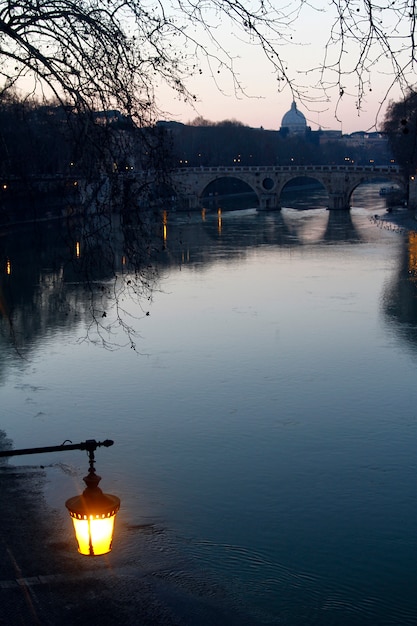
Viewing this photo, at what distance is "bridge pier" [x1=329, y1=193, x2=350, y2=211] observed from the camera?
57750 millimetres

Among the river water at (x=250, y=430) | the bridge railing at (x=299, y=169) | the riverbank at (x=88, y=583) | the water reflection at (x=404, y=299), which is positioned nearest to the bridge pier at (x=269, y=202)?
the bridge railing at (x=299, y=169)

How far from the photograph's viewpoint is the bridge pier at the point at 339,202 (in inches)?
2274

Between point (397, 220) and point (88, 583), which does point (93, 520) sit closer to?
point (88, 583)

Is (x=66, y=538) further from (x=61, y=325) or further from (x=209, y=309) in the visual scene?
(x=209, y=309)

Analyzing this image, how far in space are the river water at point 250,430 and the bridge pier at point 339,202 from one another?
33933mm

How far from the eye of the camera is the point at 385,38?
358cm

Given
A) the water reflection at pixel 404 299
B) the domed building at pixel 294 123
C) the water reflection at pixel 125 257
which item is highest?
the domed building at pixel 294 123

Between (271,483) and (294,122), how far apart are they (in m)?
149

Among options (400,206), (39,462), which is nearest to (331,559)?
(39,462)

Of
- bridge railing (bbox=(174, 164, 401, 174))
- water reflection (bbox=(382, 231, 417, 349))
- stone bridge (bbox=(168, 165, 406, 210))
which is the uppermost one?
bridge railing (bbox=(174, 164, 401, 174))

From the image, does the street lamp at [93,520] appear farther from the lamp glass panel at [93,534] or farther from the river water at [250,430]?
the river water at [250,430]

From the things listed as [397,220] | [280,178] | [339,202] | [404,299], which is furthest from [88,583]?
[280,178]

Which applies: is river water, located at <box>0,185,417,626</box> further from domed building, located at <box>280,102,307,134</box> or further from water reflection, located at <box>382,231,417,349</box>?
domed building, located at <box>280,102,307,134</box>

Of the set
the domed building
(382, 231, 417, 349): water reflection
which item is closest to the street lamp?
(382, 231, 417, 349): water reflection
